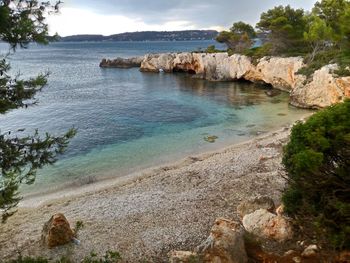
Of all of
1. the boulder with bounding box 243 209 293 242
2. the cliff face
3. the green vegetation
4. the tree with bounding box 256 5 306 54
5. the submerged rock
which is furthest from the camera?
the tree with bounding box 256 5 306 54

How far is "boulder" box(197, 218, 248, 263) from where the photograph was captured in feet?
36.3

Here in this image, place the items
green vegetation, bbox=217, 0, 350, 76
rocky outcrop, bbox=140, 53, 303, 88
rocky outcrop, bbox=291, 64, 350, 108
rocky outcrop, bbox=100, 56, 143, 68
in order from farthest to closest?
rocky outcrop, bbox=100, 56, 143, 68 < rocky outcrop, bbox=140, 53, 303, 88 < green vegetation, bbox=217, 0, 350, 76 < rocky outcrop, bbox=291, 64, 350, 108

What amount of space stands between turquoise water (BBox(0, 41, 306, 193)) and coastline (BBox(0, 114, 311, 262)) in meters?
2.99

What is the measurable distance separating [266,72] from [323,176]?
160ft

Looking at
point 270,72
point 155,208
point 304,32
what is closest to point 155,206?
point 155,208

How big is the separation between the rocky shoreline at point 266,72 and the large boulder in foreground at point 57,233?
3035 centimetres

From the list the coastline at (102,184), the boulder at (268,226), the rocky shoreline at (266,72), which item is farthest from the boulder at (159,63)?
Result: the boulder at (268,226)

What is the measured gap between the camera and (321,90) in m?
38.9

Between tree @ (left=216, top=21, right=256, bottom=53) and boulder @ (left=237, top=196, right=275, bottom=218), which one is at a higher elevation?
tree @ (left=216, top=21, right=256, bottom=53)

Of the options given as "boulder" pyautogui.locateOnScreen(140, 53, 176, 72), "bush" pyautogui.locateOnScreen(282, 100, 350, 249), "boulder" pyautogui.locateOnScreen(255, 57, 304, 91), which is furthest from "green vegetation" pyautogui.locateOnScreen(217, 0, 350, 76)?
"bush" pyautogui.locateOnScreen(282, 100, 350, 249)

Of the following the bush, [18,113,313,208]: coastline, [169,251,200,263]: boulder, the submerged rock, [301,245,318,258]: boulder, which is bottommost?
[18,113,313,208]: coastline

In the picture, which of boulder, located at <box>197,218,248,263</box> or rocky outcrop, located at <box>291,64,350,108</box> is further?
rocky outcrop, located at <box>291,64,350,108</box>

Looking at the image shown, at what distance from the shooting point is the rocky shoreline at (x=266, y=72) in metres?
37.8

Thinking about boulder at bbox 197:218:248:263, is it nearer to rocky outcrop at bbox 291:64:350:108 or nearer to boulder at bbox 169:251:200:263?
boulder at bbox 169:251:200:263
